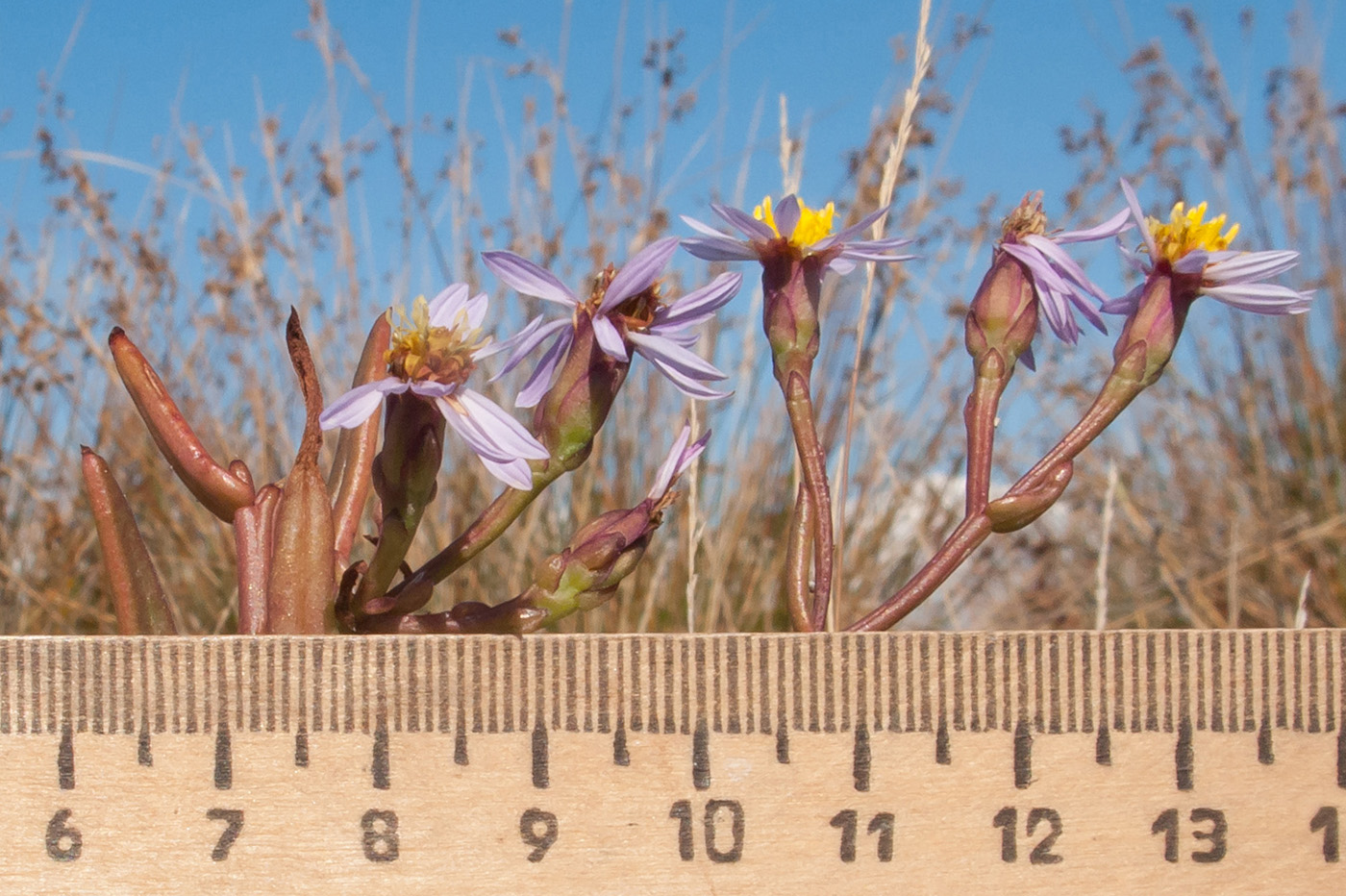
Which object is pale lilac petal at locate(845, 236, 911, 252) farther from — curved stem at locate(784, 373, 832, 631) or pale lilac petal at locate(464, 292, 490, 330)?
pale lilac petal at locate(464, 292, 490, 330)

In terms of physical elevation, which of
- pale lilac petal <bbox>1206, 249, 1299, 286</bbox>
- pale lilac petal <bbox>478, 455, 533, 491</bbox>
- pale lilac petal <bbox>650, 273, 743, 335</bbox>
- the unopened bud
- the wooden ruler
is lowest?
the wooden ruler

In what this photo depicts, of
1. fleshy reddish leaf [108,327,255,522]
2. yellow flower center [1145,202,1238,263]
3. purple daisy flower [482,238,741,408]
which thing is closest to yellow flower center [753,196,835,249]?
purple daisy flower [482,238,741,408]

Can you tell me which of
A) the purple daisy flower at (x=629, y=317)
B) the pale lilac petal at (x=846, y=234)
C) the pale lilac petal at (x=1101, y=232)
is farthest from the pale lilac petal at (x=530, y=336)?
the pale lilac petal at (x=1101, y=232)

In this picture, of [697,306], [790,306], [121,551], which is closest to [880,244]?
[790,306]

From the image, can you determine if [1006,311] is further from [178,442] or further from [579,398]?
[178,442]

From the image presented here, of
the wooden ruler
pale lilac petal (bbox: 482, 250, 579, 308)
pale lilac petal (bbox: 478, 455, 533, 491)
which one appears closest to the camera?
the wooden ruler

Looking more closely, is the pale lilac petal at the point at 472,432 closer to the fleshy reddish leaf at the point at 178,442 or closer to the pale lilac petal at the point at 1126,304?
the fleshy reddish leaf at the point at 178,442
